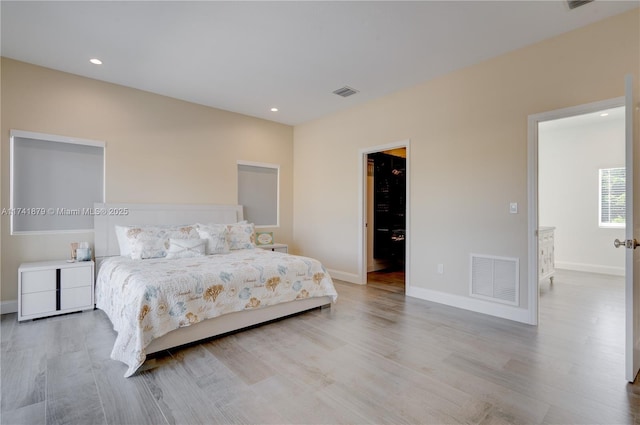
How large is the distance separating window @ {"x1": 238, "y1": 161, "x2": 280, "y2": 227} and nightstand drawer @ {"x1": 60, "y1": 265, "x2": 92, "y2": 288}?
242 cm

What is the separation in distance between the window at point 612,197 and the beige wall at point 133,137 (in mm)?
6015

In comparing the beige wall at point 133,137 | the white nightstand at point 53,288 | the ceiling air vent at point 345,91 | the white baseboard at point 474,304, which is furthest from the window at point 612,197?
the white nightstand at point 53,288

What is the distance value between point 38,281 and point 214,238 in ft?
6.02

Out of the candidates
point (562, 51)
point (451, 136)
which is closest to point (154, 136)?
point (451, 136)

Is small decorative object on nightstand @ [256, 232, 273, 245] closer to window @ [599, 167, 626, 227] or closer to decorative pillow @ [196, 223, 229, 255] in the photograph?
decorative pillow @ [196, 223, 229, 255]

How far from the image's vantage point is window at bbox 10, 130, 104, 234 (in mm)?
3529

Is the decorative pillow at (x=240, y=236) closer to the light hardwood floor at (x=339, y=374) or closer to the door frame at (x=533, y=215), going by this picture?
the light hardwood floor at (x=339, y=374)

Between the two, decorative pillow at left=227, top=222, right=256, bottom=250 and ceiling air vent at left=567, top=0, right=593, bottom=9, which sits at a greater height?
ceiling air vent at left=567, top=0, right=593, bottom=9

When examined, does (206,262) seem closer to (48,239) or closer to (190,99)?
(48,239)

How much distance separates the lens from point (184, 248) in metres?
3.74

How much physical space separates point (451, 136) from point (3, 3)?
4499 mm

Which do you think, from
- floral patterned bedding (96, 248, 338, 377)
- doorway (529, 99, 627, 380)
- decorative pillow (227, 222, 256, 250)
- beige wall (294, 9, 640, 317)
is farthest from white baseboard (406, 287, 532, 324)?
decorative pillow (227, 222, 256, 250)

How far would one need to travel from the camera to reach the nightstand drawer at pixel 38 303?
3.21 meters

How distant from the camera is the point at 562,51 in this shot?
2992 millimetres
